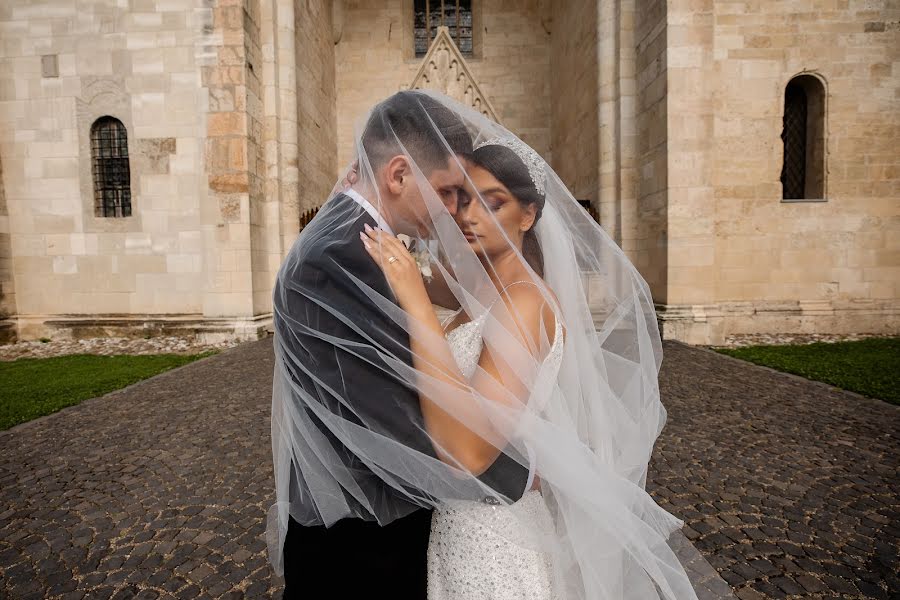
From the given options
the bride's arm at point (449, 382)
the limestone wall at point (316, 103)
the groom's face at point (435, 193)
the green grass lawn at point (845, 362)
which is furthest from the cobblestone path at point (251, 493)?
the limestone wall at point (316, 103)

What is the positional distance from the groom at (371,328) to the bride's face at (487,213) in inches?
1.8

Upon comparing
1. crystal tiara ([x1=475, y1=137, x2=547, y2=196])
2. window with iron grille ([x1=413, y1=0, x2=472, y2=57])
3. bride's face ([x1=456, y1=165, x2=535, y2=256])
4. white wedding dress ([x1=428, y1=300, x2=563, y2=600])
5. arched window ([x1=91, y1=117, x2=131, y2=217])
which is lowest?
white wedding dress ([x1=428, y1=300, x2=563, y2=600])

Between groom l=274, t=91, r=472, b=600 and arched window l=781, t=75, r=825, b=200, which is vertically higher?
arched window l=781, t=75, r=825, b=200

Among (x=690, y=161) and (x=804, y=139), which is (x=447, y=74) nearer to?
(x=690, y=161)

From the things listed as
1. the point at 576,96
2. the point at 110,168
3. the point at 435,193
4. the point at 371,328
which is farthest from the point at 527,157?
the point at 576,96

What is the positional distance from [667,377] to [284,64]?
9.41 meters

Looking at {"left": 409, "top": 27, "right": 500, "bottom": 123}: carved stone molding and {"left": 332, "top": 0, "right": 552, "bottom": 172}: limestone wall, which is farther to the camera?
{"left": 332, "top": 0, "right": 552, "bottom": 172}: limestone wall

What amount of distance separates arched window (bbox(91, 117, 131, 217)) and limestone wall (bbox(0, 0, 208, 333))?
0.49 feet

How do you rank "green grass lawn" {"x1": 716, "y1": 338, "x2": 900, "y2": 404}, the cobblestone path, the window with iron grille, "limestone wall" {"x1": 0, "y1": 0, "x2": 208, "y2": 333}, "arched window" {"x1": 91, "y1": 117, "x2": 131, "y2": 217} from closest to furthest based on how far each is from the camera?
1. the cobblestone path
2. "green grass lawn" {"x1": 716, "y1": 338, "x2": 900, "y2": 404}
3. "limestone wall" {"x1": 0, "y1": 0, "x2": 208, "y2": 333}
4. "arched window" {"x1": 91, "y1": 117, "x2": 131, "y2": 217}
5. the window with iron grille

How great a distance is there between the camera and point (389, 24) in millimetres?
14570

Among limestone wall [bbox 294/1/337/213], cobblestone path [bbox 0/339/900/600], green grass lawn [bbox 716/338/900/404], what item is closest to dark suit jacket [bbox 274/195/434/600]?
cobblestone path [bbox 0/339/900/600]

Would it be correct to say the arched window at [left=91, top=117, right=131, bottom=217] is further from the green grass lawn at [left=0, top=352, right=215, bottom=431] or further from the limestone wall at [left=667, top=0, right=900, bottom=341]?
the limestone wall at [left=667, top=0, right=900, bottom=341]

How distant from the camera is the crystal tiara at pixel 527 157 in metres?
1.40

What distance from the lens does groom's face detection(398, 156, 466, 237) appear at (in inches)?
50.3
